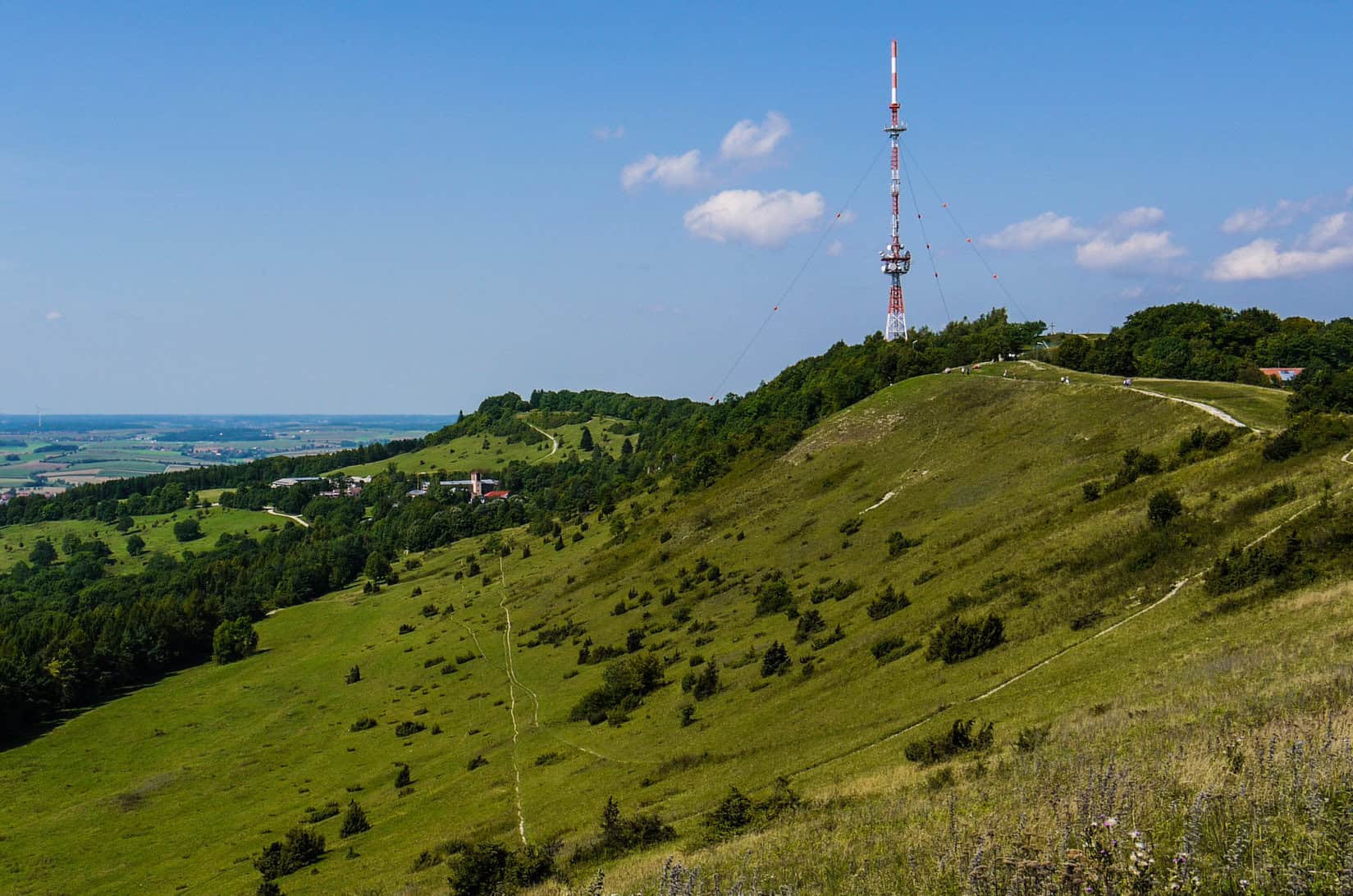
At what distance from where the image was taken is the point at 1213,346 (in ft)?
425

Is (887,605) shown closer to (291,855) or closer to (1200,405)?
(1200,405)

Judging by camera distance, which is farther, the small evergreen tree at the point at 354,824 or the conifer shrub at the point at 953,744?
the small evergreen tree at the point at 354,824

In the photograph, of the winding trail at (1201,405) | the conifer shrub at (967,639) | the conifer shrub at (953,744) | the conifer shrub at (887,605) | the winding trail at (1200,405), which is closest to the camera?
the conifer shrub at (953,744)

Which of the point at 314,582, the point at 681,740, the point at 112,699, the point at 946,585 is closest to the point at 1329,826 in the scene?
the point at 681,740

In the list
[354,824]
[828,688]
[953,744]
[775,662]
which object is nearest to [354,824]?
[354,824]

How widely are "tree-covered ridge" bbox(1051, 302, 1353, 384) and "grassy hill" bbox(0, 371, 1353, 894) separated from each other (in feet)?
45.8

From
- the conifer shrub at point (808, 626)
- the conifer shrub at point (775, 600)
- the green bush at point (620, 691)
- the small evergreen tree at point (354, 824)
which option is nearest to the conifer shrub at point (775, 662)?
the conifer shrub at point (808, 626)

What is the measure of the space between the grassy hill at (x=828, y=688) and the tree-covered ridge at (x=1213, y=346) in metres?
14.0

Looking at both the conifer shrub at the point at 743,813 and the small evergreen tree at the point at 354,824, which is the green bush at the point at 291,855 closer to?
the small evergreen tree at the point at 354,824

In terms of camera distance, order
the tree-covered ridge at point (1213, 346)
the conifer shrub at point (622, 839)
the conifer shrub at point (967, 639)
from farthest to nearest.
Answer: the tree-covered ridge at point (1213, 346) < the conifer shrub at point (967, 639) < the conifer shrub at point (622, 839)

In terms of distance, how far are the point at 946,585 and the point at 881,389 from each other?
277 ft

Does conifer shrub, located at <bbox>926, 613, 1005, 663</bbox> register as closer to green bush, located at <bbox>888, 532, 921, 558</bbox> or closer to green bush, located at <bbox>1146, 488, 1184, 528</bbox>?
green bush, located at <bbox>1146, 488, 1184, 528</bbox>

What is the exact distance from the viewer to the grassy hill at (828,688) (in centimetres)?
2173

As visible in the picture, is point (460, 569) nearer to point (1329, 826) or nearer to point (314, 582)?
point (314, 582)
